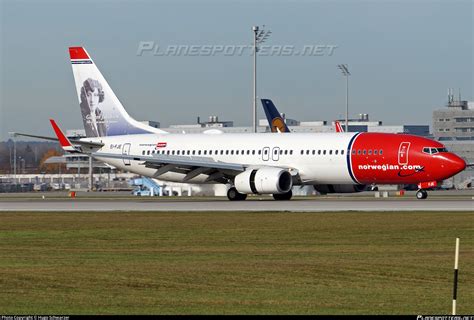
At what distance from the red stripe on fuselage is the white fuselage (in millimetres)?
1075

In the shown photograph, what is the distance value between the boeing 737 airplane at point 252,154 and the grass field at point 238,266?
17.6 meters

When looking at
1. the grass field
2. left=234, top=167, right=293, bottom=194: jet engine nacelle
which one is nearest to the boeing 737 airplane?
left=234, top=167, right=293, bottom=194: jet engine nacelle

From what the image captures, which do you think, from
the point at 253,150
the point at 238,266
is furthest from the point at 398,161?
the point at 238,266

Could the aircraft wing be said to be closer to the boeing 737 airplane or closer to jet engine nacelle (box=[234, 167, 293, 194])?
the boeing 737 airplane

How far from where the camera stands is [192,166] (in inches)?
2591

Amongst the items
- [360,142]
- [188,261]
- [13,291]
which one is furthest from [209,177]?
[13,291]

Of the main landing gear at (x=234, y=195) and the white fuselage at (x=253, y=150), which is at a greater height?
the white fuselage at (x=253, y=150)

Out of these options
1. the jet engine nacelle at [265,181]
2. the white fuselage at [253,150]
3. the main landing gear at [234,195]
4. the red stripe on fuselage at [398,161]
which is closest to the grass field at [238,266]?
the red stripe on fuselage at [398,161]

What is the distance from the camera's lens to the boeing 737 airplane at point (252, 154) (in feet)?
201

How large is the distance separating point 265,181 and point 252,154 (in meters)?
4.58

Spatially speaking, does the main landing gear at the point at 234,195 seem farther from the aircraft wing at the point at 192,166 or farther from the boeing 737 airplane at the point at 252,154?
the aircraft wing at the point at 192,166

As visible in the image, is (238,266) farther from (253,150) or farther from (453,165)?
(253,150)

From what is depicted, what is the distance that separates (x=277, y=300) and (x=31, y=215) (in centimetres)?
3208

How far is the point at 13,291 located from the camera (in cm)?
2219
